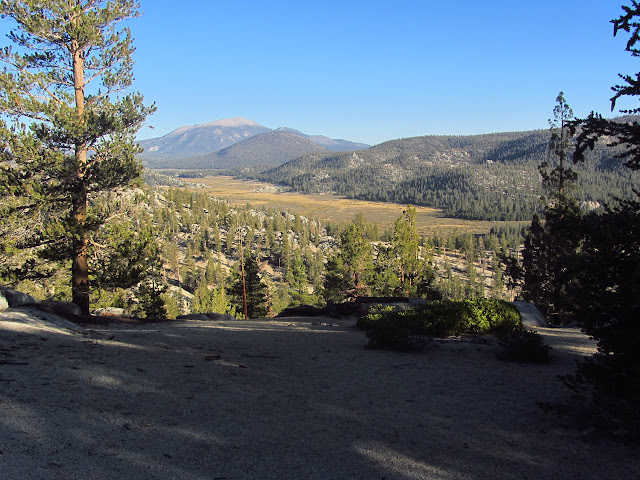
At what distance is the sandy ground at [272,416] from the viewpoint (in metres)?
4.89

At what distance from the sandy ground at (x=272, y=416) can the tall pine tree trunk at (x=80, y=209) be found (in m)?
4.55

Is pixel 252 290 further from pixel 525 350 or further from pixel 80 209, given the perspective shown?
pixel 525 350

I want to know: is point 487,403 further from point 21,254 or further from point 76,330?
point 21,254

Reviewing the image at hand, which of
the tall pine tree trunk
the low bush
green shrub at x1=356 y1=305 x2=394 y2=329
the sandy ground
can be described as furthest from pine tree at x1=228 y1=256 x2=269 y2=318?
the sandy ground

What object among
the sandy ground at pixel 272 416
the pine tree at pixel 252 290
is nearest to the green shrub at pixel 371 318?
the sandy ground at pixel 272 416

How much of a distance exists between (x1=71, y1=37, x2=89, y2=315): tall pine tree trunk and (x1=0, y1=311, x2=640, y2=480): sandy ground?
14.9 ft

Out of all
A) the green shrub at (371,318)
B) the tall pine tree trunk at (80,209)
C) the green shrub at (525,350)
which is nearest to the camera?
the green shrub at (525,350)

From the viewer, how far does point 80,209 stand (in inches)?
615

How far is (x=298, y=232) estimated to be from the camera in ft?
400

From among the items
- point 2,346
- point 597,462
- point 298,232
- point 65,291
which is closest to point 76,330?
point 2,346

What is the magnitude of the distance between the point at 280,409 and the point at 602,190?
729 feet

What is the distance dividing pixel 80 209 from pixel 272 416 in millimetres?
12877

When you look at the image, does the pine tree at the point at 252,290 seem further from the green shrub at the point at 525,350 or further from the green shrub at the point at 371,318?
the green shrub at the point at 525,350

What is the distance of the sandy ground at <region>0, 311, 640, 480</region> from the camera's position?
4895 mm
